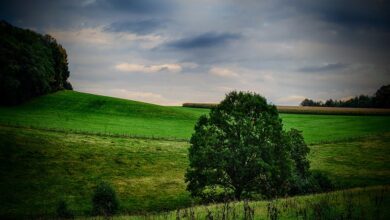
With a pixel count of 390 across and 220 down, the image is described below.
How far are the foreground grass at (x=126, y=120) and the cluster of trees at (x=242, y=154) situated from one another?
35040 millimetres

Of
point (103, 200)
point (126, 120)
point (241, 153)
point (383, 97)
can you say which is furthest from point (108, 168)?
point (383, 97)

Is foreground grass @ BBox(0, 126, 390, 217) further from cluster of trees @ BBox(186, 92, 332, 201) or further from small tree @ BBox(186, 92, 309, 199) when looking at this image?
small tree @ BBox(186, 92, 309, 199)

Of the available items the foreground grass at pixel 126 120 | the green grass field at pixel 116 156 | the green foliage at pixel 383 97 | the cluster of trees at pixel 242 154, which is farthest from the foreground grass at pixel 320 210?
the green foliage at pixel 383 97

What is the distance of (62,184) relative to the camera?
4097cm

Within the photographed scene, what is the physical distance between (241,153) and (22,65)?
74.0m

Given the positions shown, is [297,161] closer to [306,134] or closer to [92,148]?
[92,148]

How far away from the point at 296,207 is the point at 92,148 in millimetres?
41723

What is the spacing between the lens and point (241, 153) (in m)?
30.7

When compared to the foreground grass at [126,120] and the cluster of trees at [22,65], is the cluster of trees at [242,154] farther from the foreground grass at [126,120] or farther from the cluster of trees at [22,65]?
the cluster of trees at [22,65]

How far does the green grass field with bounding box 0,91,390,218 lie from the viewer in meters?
38.2

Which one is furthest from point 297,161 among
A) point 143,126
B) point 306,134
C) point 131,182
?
point 143,126

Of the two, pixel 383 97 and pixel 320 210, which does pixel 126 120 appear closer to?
pixel 320 210

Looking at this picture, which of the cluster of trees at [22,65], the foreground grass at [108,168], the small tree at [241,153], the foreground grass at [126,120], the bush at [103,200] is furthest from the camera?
the cluster of trees at [22,65]

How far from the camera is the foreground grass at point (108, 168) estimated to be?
1470 inches
